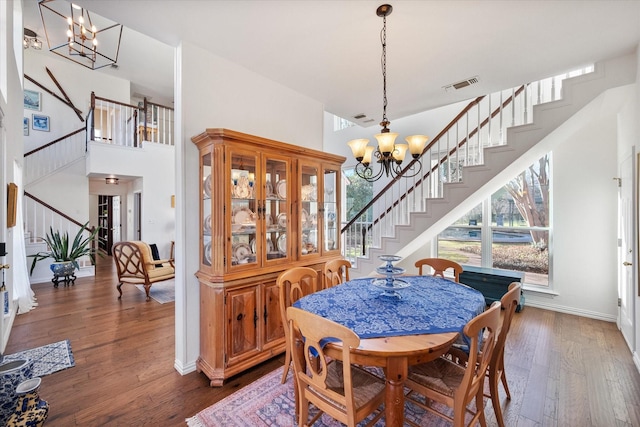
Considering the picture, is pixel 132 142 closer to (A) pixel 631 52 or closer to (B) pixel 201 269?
(B) pixel 201 269

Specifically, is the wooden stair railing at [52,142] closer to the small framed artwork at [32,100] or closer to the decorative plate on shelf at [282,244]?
the small framed artwork at [32,100]

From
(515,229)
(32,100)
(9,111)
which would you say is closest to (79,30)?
(32,100)

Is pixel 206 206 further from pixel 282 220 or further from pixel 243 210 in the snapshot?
pixel 282 220

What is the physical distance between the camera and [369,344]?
1.43m

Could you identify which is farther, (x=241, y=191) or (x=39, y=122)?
(x=39, y=122)

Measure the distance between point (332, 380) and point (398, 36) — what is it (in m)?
2.68

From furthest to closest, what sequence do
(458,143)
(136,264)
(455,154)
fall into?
(136,264) → (455,154) → (458,143)

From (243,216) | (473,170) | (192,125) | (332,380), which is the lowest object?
(332,380)

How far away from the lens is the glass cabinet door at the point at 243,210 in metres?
2.45

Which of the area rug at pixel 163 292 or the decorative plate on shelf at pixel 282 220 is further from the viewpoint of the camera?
the area rug at pixel 163 292

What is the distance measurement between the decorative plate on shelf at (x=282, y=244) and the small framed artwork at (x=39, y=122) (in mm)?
7540

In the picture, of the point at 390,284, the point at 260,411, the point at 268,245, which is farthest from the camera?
the point at 268,245

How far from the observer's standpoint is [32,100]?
642 centimetres

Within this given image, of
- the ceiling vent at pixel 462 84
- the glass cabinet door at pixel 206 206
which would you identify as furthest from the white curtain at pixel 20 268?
the ceiling vent at pixel 462 84
